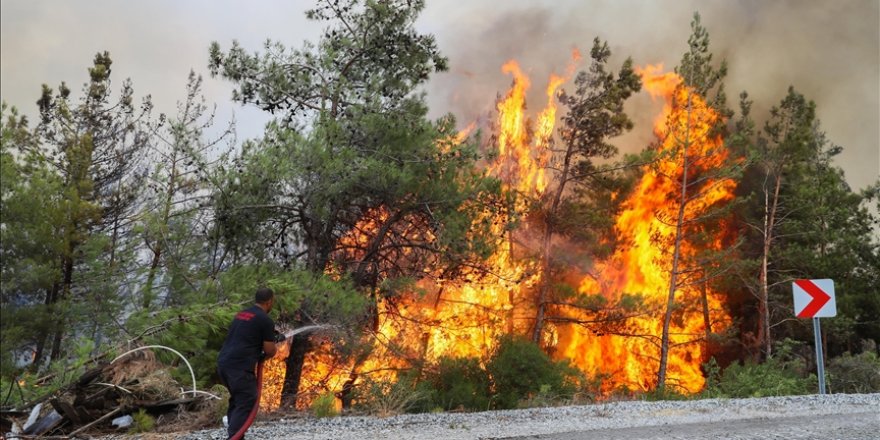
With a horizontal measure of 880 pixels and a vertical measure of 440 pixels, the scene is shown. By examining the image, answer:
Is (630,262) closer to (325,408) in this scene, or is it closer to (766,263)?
(766,263)

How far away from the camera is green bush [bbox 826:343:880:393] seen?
1309 centimetres

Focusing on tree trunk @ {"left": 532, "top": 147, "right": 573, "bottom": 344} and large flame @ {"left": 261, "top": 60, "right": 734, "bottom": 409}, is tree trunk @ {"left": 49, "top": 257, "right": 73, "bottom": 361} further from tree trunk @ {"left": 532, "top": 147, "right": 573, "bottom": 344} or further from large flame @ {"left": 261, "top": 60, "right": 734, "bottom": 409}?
tree trunk @ {"left": 532, "top": 147, "right": 573, "bottom": 344}

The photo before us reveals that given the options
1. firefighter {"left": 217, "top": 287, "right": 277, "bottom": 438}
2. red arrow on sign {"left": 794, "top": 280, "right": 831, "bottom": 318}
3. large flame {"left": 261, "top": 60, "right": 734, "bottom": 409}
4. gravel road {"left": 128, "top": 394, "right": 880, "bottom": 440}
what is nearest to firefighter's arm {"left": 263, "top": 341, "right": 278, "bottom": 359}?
firefighter {"left": 217, "top": 287, "right": 277, "bottom": 438}

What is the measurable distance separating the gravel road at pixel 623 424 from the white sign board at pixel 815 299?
1.69m

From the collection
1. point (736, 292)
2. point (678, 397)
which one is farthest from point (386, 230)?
point (736, 292)

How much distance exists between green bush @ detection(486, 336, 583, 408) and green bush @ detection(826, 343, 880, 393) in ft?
20.1

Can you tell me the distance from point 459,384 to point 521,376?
1.41 meters

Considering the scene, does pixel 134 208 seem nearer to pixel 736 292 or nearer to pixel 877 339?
pixel 736 292

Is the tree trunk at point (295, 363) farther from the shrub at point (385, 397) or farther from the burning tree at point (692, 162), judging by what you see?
the burning tree at point (692, 162)

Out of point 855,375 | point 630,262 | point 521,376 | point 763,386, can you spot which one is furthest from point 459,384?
point 630,262

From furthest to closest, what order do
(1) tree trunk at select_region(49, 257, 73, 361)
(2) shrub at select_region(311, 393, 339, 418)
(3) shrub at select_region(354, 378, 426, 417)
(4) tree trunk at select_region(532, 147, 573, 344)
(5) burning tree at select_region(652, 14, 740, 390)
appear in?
(4) tree trunk at select_region(532, 147, 573, 344) < (5) burning tree at select_region(652, 14, 740, 390) < (1) tree trunk at select_region(49, 257, 73, 361) < (3) shrub at select_region(354, 378, 426, 417) < (2) shrub at select_region(311, 393, 339, 418)

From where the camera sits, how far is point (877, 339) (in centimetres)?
2242

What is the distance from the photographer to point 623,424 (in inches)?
249

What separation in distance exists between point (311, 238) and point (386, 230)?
1.61 meters
